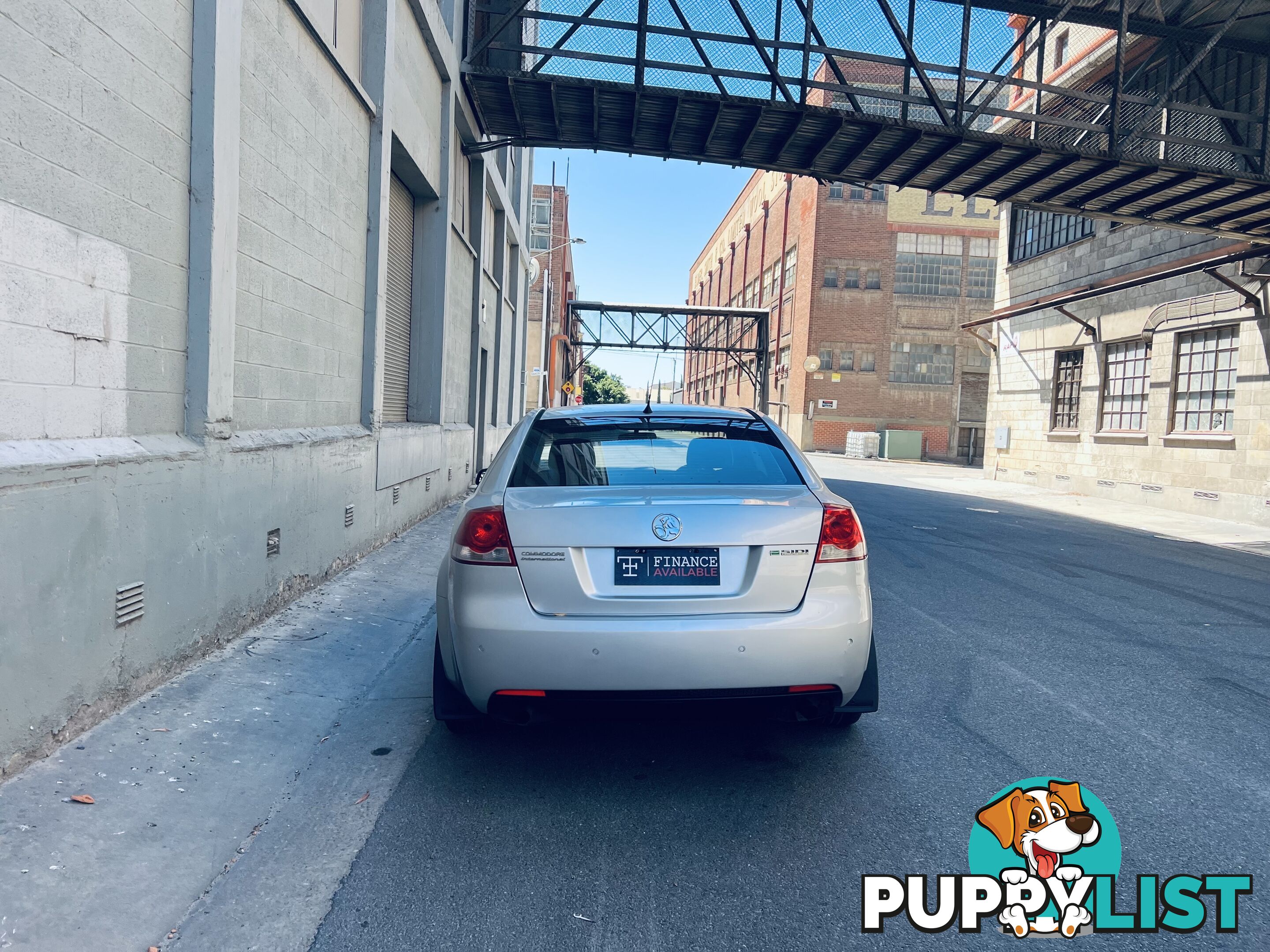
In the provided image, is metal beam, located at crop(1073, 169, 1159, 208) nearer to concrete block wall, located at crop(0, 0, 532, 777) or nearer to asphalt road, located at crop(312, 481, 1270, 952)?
asphalt road, located at crop(312, 481, 1270, 952)

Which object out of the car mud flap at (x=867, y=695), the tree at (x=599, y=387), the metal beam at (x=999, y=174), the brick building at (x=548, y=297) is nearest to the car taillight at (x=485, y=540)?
the car mud flap at (x=867, y=695)

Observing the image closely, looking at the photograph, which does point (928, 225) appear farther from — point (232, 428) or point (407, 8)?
point (232, 428)

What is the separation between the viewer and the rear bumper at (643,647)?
3.28 meters

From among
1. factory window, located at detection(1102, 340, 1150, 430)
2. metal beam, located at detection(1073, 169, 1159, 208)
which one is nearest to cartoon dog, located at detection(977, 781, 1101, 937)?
metal beam, located at detection(1073, 169, 1159, 208)

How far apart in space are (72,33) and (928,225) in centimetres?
4871

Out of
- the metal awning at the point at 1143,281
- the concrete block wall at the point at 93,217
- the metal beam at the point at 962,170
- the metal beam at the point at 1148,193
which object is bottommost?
the concrete block wall at the point at 93,217

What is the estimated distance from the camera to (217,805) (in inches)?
129

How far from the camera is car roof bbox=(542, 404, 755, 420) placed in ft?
14.3

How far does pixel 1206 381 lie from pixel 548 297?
24801 millimetres

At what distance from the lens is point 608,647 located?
10.8 feet

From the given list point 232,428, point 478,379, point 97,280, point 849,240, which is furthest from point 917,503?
point 849,240

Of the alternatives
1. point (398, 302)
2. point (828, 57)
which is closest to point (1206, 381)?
point (828, 57)

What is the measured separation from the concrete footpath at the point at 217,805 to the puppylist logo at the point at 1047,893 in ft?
5.87

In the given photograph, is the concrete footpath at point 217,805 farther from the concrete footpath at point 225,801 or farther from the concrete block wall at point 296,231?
the concrete block wall at point 296,231
